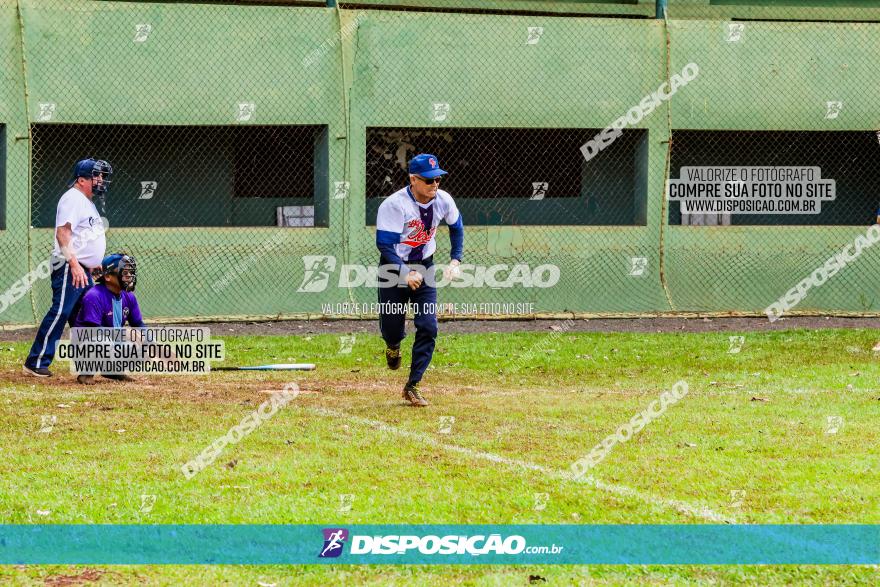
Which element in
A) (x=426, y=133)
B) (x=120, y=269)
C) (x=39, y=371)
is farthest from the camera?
(x=426, y=133)

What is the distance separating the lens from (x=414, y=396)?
403 inches

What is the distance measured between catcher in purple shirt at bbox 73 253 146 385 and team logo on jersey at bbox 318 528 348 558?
20.4ft

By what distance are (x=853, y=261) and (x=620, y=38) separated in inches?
202

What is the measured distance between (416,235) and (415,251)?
15 centimetres

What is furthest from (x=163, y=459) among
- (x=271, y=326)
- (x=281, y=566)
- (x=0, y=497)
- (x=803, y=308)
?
(x=803, y=308)

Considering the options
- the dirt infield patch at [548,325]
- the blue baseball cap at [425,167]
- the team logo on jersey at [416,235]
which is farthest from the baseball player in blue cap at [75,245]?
the dirt infield patch at [548,325]

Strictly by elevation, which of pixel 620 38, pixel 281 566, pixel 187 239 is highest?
pixel 620 38

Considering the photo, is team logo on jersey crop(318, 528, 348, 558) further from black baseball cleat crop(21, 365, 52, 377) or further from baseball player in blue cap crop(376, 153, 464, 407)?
black baseball cleat crop(21, 365, 52, 377)

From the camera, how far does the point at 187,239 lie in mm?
17469

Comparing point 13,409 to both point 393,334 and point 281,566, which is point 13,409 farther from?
point 281,566

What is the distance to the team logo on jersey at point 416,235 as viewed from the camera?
10.1 meters

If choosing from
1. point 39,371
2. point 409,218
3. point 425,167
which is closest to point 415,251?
point 409,218

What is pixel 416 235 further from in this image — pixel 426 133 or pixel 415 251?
pixel 426 133

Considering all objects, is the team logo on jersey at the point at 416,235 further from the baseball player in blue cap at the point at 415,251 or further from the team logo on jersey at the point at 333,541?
the team logo on jersey at the point at 333,541
